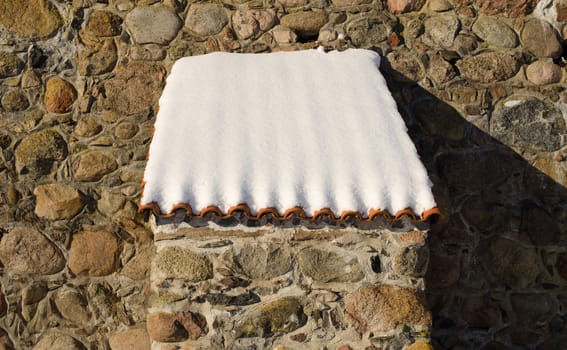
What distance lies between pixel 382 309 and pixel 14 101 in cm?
306

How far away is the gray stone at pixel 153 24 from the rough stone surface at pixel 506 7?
2.43m

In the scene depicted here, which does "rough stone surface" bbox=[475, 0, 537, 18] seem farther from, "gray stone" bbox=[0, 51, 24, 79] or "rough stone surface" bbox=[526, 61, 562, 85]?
"gray stone" bbox=[0, 51, 24, 79]

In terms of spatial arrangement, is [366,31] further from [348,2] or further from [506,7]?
[506,7]

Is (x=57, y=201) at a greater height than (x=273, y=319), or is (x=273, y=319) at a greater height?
(x=57, y=201)

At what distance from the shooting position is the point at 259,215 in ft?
8.59

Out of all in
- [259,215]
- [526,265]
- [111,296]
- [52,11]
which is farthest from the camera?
[52,11]

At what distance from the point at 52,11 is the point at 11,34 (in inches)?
13.8

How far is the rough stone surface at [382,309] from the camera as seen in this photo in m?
2.72

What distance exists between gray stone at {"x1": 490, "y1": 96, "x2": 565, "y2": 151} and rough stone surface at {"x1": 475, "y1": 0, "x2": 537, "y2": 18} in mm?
726

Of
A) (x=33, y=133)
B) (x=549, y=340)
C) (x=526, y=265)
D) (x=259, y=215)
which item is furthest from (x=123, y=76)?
(x=549, y=340)

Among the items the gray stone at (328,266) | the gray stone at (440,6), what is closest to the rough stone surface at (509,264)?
the gray stone at (328,266)

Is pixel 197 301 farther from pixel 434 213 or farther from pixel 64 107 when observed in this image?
pixel 64 107

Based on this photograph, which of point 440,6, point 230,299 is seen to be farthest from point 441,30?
point 230,299

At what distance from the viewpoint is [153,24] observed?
411 centimetres
